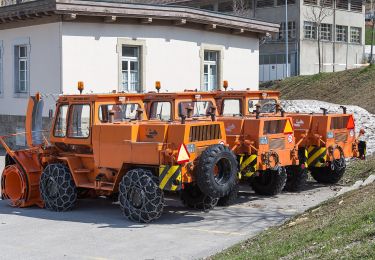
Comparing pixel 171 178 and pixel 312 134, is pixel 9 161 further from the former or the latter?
pixel 312 134

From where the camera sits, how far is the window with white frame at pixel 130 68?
903 inches

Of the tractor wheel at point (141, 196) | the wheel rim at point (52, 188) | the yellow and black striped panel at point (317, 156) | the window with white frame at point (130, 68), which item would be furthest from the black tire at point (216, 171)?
the window with white frame at point (130, 68)

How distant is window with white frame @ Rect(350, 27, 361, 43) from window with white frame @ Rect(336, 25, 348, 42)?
2.35 ft

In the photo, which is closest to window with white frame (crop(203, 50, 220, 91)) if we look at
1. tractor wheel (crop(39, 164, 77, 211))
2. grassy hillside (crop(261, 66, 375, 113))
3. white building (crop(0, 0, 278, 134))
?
white building (crop(0, 0, 278, 134))

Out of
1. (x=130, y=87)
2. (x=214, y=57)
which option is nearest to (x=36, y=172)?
(x=130, y=87)

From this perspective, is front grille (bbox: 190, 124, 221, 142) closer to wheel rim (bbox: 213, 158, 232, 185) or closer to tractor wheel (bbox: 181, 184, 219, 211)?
wheel rim (bbox: 213, 158, 232, 185)

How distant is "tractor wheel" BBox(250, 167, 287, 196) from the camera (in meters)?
14.7

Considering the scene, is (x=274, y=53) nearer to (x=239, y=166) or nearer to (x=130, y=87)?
(x=130, y=87)

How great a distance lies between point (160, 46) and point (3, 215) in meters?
12.0

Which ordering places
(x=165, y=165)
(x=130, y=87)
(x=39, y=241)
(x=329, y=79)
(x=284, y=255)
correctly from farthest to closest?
(x=329, y=79)
(x=130, y=87)
(x=165, y=165)
(x=39, y=241)
(x=284, y=255)

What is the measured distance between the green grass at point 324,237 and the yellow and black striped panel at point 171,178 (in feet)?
6.14

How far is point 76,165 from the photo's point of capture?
42.5ft

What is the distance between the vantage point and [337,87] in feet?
132

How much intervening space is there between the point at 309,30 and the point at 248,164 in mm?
43774
